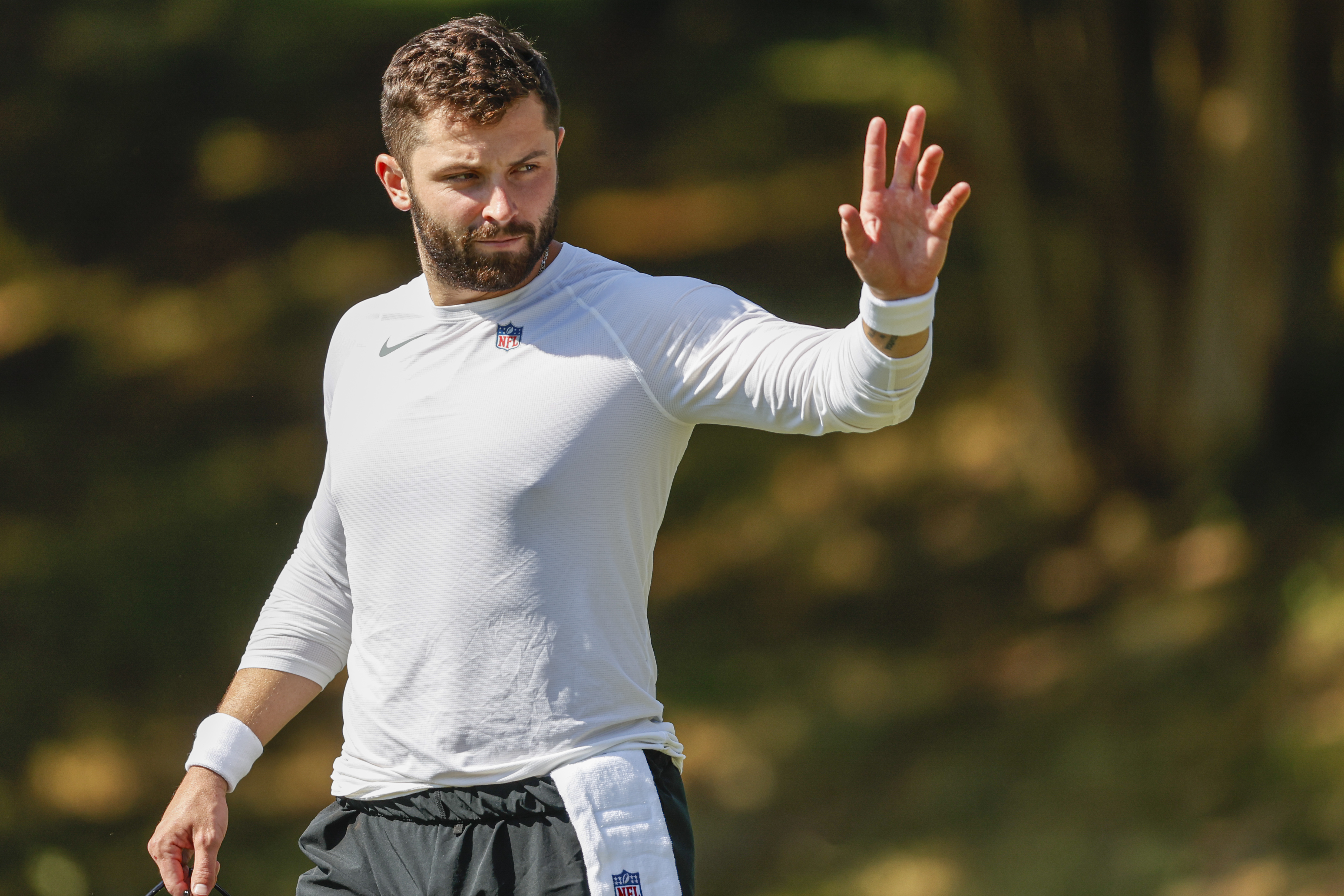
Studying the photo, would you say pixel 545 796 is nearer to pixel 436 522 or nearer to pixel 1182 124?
pixel 436 522

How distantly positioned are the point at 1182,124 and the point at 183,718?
577 cm

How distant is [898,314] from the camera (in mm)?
A: 2127

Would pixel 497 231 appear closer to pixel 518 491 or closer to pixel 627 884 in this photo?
pixel 518 491

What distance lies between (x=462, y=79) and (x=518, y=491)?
27.2 inches

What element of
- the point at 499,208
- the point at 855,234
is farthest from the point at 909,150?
the point at 499,208

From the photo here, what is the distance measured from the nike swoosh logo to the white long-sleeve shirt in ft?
0.13

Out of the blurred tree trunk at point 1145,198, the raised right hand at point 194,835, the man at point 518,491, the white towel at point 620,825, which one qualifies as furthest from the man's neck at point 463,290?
the blurred tree trunk at point 1145,198

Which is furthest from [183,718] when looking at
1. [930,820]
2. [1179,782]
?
[1179,782]

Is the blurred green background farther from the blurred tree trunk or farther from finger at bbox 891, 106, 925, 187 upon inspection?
finger at bbox 891, 106, 925, 187

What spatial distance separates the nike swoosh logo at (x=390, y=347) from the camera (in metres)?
2.52

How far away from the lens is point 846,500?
8.72m

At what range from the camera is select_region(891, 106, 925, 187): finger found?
2.17 m

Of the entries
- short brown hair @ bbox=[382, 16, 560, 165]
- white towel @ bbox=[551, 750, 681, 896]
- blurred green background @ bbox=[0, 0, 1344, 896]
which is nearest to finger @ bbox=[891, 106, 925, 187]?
short brown hair @ bbox=[382, 16, 560, 165]

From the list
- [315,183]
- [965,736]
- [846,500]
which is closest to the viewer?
[965,736]
